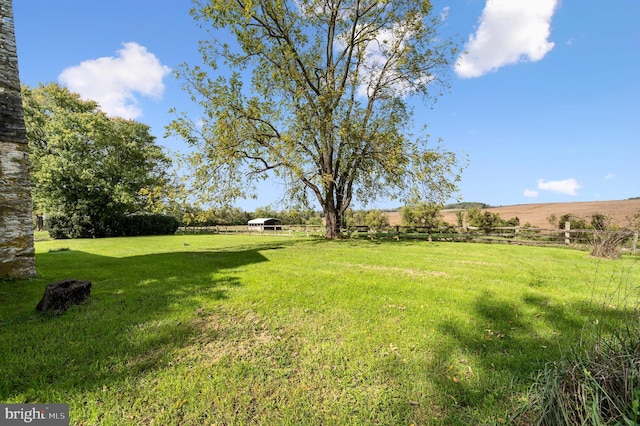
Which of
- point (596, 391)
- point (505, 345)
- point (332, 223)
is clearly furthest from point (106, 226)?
point (596, 391)

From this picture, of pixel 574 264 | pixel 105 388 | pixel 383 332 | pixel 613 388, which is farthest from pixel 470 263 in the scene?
pixel 105 388

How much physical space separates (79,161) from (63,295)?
2839 cm

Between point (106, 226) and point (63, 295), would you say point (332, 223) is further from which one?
point (106, 226)

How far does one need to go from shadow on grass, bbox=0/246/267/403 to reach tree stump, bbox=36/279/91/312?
16 centimetres

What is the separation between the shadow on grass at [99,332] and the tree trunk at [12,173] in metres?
0.78

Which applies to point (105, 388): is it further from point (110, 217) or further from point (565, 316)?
point (110, 217)

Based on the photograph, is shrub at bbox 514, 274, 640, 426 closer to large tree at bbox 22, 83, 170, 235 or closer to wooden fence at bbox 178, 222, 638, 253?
wooden fence at bbox 178, 222, 638, 253

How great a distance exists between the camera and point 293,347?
3.81 meters

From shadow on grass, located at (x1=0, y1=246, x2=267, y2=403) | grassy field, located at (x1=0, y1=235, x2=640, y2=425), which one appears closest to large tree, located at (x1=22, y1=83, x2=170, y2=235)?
shadow on grass, located at (x1=0, y1=246, x2=267, y2=403)

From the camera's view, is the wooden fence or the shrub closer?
the shrub

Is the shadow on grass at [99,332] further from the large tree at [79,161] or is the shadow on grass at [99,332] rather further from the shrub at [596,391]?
the large tree at [79,161]

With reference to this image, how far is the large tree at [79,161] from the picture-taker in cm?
2526

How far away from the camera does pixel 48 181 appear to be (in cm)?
2503

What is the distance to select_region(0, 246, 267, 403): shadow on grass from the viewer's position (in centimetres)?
306
